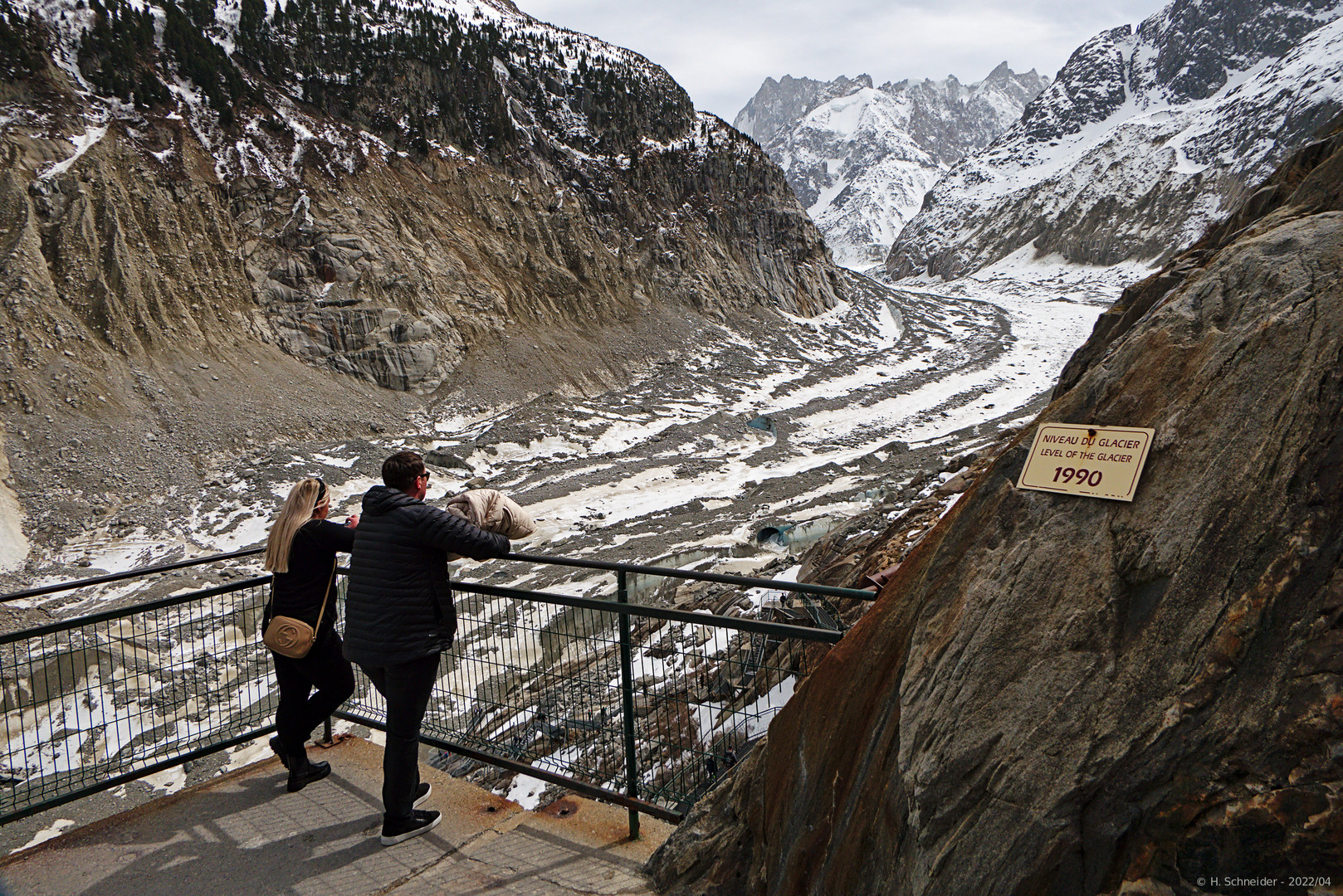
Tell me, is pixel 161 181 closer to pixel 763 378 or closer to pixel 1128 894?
pixel 763 378

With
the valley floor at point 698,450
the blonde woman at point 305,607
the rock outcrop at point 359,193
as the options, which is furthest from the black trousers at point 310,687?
the rock outcrop at point 359,193

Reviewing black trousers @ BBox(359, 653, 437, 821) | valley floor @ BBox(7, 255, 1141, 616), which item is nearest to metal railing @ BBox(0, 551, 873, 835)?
black trousers @ BBox(359, 653, 437, 821)

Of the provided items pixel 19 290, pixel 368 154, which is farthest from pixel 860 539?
pixel 368 154

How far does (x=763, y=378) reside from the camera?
34.8 metres

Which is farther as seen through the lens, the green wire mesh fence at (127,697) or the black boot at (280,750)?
the green wire mesh fence at (127,697)

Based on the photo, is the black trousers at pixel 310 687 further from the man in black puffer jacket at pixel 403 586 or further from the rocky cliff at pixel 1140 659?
the rocky cliff at pixel 1140 659

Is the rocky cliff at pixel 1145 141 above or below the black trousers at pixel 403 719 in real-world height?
above

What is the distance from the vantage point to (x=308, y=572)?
4223mm

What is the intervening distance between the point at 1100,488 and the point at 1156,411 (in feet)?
0.98

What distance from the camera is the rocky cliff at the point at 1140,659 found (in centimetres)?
192

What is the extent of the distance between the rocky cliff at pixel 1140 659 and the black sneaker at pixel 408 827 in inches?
81.2

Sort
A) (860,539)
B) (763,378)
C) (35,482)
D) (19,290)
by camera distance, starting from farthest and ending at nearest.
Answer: (763,378)
(19,290)
(35,482)
(860,539)

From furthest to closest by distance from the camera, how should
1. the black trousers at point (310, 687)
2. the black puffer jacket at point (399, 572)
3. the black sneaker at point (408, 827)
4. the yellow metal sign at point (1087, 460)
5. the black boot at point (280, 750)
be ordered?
the black boot at point (280, 750)
the black trousers at point (310, 687)
the black sneaker at point (408, 827)
the black puffer jacket at point (399, 572)
the yellow metal sign at point (1087, 460)

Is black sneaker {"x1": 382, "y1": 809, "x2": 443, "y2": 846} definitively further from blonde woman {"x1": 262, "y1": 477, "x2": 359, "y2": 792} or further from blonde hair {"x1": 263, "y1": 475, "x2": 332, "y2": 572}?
blonde hair {"x1": 263, "y1": 475, "x2": 332, "y2": 572}
